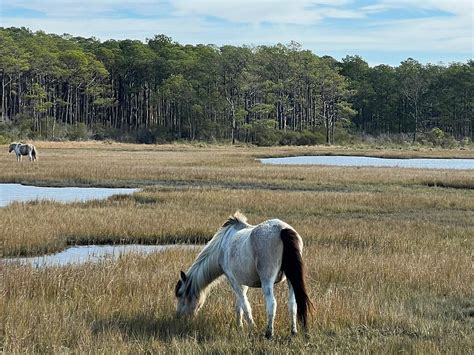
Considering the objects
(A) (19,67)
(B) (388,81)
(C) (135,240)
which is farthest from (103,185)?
(B) (388,81)

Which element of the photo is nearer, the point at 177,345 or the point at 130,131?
the point at 177,345

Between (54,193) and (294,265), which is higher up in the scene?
(294,265)

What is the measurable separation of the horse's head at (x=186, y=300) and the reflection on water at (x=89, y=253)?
3972 millimetres

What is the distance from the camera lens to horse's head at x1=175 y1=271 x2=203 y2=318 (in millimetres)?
7418

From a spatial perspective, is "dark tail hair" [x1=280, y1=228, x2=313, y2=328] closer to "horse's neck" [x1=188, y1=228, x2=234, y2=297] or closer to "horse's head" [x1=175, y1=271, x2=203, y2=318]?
"horse's neck" [x1=188, y1=228, x2=234, y2=297]

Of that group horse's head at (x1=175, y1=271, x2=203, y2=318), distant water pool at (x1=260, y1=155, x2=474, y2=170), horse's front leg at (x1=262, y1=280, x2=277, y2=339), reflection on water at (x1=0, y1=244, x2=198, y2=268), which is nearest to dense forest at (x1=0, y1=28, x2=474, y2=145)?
distant water pool at (x1=260, y1=155, x2=474, y2=170)

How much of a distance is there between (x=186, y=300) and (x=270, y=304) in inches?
56.3

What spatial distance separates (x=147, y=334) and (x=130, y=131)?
72294 mm

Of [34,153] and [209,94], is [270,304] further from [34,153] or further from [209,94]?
[209,94]

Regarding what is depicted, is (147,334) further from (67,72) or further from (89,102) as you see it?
(89,102)

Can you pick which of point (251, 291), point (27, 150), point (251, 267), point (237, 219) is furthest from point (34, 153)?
point (251, 267)

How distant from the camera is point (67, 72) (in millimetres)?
71562

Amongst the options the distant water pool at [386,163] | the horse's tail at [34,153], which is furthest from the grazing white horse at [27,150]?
the distant water pool at [386,163]

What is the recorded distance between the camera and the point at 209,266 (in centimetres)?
743
